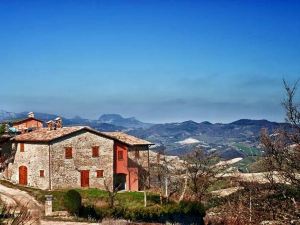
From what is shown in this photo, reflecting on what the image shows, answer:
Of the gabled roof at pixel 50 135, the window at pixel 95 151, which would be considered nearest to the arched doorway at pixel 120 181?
the window at pixel 95 151

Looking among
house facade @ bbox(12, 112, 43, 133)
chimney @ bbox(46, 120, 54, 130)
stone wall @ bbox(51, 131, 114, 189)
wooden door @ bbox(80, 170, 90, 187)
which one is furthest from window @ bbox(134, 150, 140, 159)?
house facade @ bbox(12, 112, 43, 133)

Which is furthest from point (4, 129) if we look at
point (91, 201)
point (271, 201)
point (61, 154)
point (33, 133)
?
point (271, 201)

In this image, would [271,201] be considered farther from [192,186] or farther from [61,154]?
[61,154]

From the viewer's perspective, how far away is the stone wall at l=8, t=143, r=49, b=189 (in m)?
53.6

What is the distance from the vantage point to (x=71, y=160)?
54406mm

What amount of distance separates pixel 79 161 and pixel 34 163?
4890mm

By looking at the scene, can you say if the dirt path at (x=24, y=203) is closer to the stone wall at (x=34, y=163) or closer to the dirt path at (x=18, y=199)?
the dirt path at (x=18, y=199)

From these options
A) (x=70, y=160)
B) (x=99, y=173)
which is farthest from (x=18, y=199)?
(x=99, y=173)

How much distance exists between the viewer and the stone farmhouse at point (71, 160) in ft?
176

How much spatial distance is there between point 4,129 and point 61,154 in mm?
9123

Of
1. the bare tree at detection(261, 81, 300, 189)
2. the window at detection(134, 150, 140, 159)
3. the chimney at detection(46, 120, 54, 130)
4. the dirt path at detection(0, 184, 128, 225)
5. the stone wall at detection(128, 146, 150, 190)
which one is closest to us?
the bare tree at detection(261, 81, 300, 189)

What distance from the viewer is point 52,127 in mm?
58469

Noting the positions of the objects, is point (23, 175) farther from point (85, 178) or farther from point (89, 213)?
point (89, 213)

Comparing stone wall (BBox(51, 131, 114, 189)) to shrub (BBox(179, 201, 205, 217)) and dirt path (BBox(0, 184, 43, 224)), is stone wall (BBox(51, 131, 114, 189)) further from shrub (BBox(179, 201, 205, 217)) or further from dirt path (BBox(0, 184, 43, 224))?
shrub (BBox(179, 201, 205, 217))
